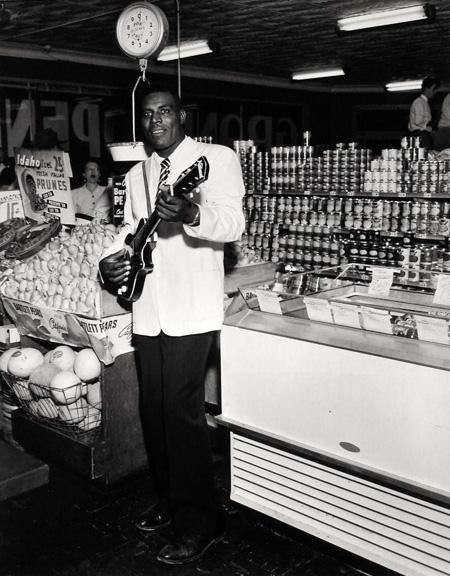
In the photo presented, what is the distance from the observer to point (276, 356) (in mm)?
2953

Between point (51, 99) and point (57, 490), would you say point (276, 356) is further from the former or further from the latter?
point (51, 99)

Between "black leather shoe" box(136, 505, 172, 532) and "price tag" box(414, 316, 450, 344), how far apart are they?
1.60 metres

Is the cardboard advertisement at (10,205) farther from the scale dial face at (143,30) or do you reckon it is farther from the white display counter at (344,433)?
the white display counter at (344,433)

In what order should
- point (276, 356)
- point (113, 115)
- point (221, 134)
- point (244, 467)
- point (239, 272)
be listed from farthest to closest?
1. point (221, 134)
2. point (113, 115)
3. point (239, 272)
4. point (244, 467)
5. point (276, 356)

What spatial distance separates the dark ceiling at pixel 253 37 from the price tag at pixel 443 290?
490cm

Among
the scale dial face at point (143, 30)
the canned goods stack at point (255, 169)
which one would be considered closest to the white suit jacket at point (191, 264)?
the scale dial face at point (143, 30)

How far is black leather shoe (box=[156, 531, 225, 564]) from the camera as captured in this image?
2.96 meters

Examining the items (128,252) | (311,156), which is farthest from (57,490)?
(311,156)

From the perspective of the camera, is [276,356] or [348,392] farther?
[276,356]

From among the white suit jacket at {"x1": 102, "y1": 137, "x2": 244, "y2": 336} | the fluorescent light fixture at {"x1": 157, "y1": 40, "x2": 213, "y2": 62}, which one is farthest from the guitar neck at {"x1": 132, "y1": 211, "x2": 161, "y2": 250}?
the fluorescent light fixture at {"x1": 157, "y1": 40, "x2": 213, "y2": 62}

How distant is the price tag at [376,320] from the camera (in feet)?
8.96

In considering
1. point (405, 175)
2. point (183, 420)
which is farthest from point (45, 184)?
point (405, 175)

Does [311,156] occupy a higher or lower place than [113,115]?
lower

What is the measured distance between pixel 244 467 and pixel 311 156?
4698 millimetres
